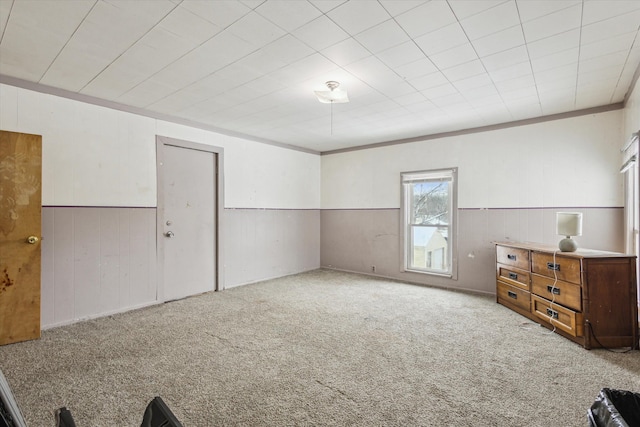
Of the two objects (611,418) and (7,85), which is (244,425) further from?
(7,85)

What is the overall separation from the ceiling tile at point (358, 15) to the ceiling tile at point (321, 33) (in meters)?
0.06

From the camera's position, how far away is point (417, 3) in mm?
2086

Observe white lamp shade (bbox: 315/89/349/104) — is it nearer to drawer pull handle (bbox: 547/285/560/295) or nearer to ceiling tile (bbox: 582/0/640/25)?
ceiling tile (bbox: 582/0/640/25)

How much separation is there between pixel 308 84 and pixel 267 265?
3.54 m

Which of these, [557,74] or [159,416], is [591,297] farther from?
[159,416]

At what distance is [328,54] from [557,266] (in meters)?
3.12

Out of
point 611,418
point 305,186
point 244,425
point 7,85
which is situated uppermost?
point 7,85

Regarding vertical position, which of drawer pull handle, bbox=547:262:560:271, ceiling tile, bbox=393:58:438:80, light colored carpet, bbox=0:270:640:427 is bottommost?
light colored carpet, bbox=0:270:640:427

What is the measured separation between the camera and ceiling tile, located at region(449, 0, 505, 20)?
6.82ft

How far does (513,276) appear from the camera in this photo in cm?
411

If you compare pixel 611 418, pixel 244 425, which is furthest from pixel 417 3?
pixel 244 425

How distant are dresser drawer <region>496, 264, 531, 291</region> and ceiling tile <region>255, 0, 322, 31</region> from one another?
366 centimetres

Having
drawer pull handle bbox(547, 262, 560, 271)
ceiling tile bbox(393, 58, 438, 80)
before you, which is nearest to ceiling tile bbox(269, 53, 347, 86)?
ceiling tile bbox(393, 58, 438, 80)

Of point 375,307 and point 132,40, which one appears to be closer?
point 132,40
